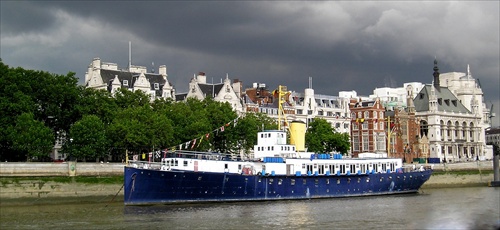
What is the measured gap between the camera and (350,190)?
9475 cm

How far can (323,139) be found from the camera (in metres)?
130

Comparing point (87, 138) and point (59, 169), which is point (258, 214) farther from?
point (87, 138)

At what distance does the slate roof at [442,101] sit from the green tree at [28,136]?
372 ft

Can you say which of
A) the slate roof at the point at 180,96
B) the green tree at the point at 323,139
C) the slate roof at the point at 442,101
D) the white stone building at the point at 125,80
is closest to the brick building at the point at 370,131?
the slate roof at the point at 442,101

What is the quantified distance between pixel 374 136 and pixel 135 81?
201 feet

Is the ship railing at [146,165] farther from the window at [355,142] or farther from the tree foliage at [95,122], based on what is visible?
the window at [355,142]

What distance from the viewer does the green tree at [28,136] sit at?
89312 mm

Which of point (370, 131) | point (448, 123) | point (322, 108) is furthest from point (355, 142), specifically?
point (448, 123)

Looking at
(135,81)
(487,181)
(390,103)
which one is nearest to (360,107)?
(390,103)

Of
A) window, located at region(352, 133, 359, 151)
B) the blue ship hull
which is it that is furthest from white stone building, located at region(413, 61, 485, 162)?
the blue ship hull

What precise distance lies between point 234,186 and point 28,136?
92.5 ft

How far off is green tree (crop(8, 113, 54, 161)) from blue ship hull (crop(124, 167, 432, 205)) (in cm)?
1839

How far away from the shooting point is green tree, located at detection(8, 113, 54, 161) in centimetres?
8931

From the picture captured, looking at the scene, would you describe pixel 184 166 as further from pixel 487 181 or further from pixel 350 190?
pixel 487 181
